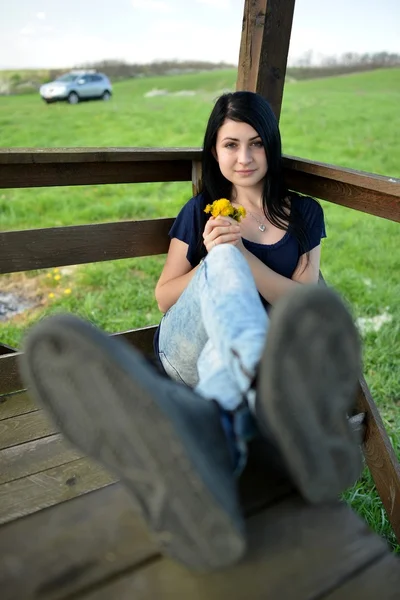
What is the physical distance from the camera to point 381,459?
5.95 feet

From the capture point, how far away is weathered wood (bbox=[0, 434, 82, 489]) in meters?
1.47

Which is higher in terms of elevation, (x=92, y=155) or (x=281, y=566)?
(x=92, y=155)

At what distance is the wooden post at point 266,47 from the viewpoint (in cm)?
170

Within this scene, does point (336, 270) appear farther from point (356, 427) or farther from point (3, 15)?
point (3, 15)

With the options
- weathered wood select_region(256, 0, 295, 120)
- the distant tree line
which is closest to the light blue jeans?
weathered wood select_region(256, 0, 295, 120)

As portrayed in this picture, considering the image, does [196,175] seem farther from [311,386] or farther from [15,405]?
[311,386]

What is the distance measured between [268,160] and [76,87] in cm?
873

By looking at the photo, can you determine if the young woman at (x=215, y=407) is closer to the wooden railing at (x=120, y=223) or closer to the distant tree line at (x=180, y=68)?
the wooden railing at (x=120, y=223)

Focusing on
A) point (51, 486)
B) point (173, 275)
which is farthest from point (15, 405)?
point (173, 275)

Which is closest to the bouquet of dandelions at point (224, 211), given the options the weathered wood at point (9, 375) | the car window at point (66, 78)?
the weathered wood at point (9, 375)

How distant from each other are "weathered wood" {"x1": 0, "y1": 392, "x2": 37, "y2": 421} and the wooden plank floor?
937 mm

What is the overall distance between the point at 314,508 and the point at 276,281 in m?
0.82

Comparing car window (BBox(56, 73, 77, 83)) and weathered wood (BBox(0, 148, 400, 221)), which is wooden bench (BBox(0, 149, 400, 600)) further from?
car window (BBox(56, 73, 77, 83))

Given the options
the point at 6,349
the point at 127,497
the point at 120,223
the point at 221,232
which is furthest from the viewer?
the point at 6,349
